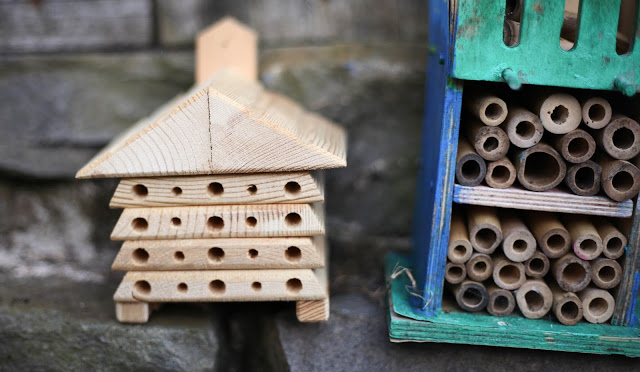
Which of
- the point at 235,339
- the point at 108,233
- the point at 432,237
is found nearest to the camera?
the point at 432,237

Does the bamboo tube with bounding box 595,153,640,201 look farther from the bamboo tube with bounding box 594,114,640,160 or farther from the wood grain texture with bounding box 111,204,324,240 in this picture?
the wood grain texture with bounding box 111,204,324,240

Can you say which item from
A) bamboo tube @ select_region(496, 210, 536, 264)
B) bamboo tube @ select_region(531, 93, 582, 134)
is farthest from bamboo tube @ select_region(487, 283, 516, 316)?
bamboo tube @ select_region(531, 93, 582, 134)

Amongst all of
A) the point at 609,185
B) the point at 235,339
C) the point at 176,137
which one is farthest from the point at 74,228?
the point at 609,185

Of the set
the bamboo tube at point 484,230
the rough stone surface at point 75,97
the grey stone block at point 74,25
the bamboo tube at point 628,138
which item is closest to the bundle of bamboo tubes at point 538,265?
the bamboo tube at point 484,230

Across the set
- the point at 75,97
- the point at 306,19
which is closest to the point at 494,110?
Answer: the point at 306,19

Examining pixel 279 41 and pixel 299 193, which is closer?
pixel 299 193

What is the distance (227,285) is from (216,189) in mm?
262

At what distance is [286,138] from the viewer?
4.64 ft

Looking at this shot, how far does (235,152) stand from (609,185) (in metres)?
0.95

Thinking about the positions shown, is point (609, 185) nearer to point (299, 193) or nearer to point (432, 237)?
point (432, 237)

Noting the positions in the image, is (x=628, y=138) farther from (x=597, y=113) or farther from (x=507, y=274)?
(x=507, y=274)

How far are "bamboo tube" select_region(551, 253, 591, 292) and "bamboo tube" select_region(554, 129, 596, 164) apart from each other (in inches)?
10.4

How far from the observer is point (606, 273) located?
1.53 m

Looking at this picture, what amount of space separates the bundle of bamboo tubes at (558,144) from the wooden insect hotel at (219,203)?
0.39 metres
